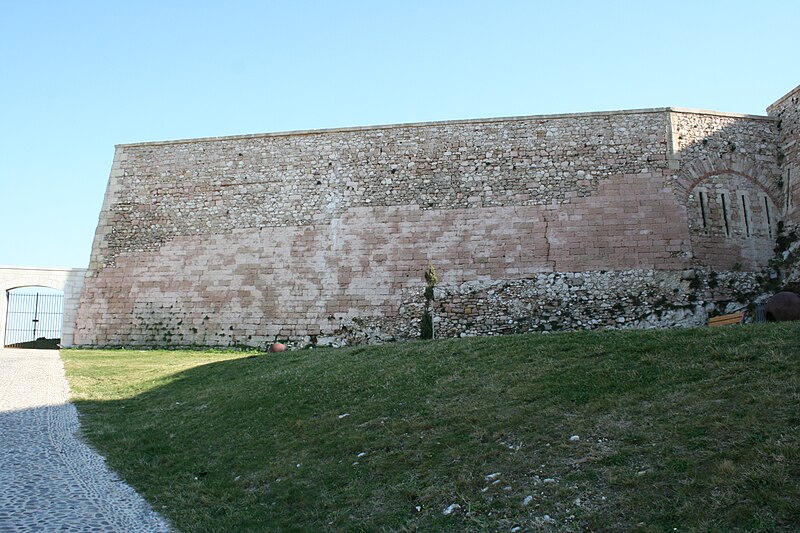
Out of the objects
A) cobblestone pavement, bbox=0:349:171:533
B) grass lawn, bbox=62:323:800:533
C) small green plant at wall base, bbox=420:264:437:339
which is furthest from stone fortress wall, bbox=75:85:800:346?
cobblestone pavement, bbox=0:349:171:533

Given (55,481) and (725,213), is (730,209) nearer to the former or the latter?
(725,213)

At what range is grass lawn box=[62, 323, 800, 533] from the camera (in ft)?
14.7

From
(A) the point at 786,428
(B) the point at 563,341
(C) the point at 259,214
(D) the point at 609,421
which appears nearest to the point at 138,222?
(C) the point at 259,214

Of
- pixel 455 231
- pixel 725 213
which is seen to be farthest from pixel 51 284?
pixel 725 213

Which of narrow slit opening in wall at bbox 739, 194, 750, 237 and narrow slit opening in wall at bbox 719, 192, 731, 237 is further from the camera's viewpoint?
narrow slit opening in wall at bbox 739, 194, 750, 237

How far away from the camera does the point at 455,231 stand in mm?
18062

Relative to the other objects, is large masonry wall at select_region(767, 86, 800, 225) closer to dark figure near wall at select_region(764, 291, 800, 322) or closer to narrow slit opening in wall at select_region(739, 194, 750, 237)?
narrow slit opening in wall at select_region(739, 194, 750, 237)

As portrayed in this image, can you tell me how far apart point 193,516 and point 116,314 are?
16028mm

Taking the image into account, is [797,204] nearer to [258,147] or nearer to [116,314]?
[258,147]

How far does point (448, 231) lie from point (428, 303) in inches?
86.1

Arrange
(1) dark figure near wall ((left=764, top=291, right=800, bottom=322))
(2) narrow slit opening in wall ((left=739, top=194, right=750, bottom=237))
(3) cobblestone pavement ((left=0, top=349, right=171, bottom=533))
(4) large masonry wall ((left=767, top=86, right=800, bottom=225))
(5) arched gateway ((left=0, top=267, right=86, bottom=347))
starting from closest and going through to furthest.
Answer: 1. (3) cobblestone pavement ((left=0, top=349, right=171, bottom=533))
2. (1) dark figure near wall ((left=764, top=291, right=800, bottom=322))
3. (4) large masonry wall ((left=767, top=86, right=800, bottom=225))
4. (2) narrow slit opening in wall ((left=739, top=194, right=750, bottom=237))
5. (5) arched gateway ((left=0, top=267, right=86, bottom=347))

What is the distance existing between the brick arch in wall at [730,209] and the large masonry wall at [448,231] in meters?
0.04

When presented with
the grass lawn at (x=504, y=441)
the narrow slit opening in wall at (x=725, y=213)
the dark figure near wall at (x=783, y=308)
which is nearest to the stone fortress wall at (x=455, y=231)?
the narrow slit opening in wall at (x=725, y=213)

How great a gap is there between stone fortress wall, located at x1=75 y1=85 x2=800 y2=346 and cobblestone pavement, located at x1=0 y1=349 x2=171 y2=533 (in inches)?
321
